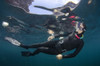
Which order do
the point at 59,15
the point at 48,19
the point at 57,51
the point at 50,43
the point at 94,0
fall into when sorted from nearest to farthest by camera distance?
1. the point at 57,51
2. the point at 50,43
3. the point at 94,0
4. the point at 59,15
5. the point at 48,19

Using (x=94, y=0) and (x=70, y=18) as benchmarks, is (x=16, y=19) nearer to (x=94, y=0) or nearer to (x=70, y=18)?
(x=70, y=18)

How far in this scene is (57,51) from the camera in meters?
7.04

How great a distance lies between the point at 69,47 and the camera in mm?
7070

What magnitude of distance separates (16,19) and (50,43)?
9.39m

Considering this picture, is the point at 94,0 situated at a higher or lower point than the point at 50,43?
higher

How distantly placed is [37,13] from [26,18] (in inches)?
99.2

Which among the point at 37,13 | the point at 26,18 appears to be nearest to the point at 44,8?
the point at 37,13

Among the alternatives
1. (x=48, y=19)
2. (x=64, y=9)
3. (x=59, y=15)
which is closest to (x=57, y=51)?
(x=64, y=9)

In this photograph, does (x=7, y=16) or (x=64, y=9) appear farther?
(x=7, y=16)

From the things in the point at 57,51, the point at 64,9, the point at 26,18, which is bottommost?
the point at 57,51

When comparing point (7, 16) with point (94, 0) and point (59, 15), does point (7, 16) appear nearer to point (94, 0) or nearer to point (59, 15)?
point (59, 15)

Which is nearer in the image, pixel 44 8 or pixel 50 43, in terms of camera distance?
pixel 50 43

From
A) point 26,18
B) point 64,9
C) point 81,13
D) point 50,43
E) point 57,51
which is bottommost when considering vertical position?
point 57,51

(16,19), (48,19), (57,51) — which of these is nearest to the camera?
(57,51)
